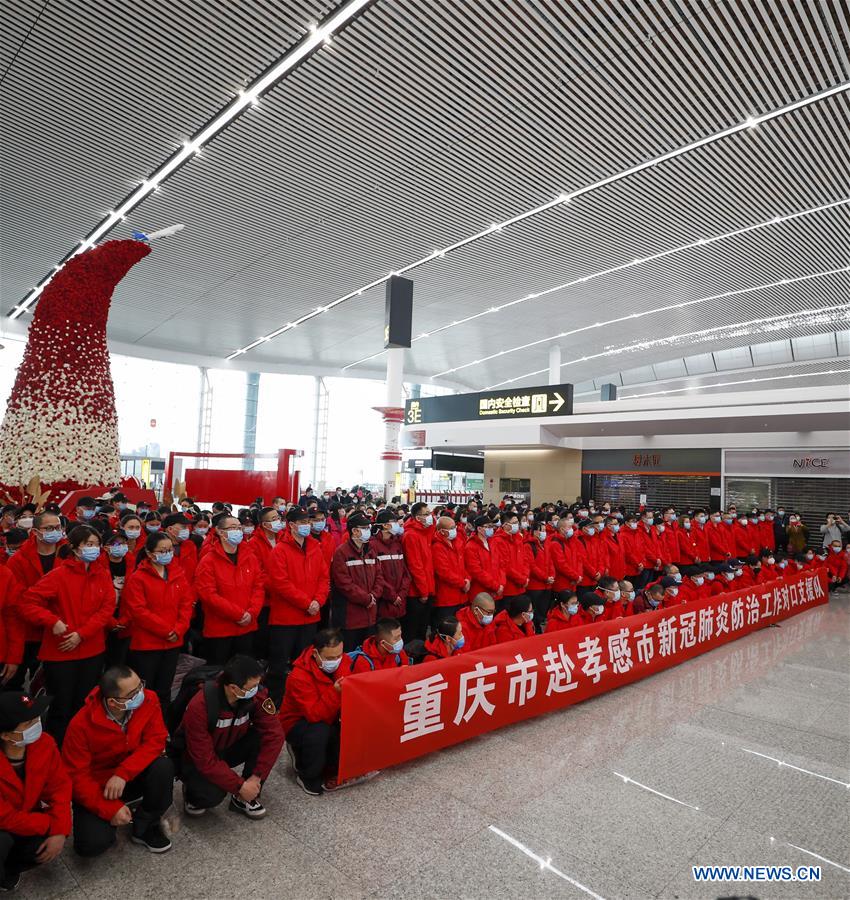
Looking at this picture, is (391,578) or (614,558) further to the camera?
(614,558)

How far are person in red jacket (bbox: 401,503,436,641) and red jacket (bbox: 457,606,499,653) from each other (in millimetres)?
1043

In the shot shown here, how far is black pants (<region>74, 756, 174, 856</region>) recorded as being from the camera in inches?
98.8

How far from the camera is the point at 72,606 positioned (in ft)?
11.7

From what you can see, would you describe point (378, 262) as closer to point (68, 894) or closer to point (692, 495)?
point (692, 495)

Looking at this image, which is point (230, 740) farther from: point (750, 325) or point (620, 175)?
point (750, 325)

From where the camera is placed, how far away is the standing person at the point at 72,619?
3457 millimetres

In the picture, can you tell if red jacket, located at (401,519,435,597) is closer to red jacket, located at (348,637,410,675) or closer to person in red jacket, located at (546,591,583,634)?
person in red jacket, located at (546,591,583,634)

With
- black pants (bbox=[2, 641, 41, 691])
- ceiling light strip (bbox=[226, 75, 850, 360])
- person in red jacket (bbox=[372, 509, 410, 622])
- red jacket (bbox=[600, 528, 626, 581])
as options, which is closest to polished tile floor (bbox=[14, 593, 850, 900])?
person in red jacket (bbox=[372, 509, 410, 622])

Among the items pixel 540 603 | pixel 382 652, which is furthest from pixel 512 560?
pixel 382 652

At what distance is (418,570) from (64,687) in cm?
291

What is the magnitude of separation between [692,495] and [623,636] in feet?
39.1

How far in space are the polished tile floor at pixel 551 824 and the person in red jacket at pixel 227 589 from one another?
1.05 metres

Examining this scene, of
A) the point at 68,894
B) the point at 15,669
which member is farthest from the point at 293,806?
the point at 15,669

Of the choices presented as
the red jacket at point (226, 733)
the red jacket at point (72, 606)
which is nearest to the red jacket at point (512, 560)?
the red jacket at point (226, 733)
